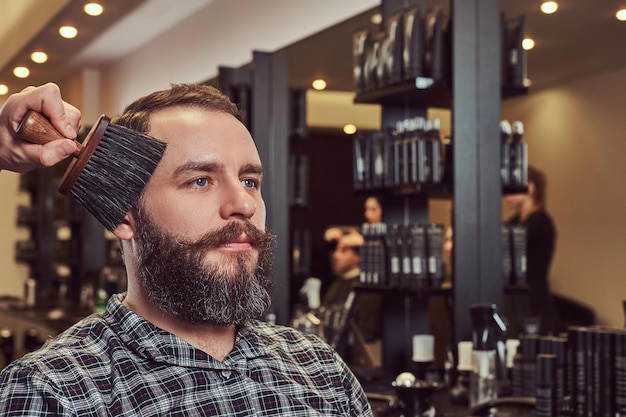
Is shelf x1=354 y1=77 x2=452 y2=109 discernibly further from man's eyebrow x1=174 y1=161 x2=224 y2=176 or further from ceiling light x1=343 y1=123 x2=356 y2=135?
man's eyebrow x1=174 y1=161 x2=224 y2=176

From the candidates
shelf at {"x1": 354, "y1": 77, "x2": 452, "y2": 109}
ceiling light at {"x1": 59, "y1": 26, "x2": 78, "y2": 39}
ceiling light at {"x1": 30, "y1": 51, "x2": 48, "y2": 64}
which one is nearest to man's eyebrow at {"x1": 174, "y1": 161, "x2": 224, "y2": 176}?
shelf at {"x1": 354, "y1": 77, "x2": 452, "y2": 109}

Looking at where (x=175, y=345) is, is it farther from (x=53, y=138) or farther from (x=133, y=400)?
(x=53, y=138)

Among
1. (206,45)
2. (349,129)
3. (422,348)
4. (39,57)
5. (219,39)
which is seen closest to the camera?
(422,348)

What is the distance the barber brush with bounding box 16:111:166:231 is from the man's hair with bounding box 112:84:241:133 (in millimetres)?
94

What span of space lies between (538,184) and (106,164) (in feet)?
7.57

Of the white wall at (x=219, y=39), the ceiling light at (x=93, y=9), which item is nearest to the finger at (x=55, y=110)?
the white wall at (x=219, y=39)

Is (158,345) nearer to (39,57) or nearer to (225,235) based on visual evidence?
(225,235)

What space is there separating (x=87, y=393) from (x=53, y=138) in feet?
1.23

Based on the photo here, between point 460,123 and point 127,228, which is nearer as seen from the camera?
point 127,228

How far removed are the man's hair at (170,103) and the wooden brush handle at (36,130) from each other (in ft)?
0.76

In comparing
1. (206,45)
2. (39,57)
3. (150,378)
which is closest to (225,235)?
(150,378)

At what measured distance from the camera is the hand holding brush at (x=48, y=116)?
136cm

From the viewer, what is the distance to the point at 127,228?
5.24 feet

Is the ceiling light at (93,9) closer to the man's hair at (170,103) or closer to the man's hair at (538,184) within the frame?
the man's hair at (538,184)
